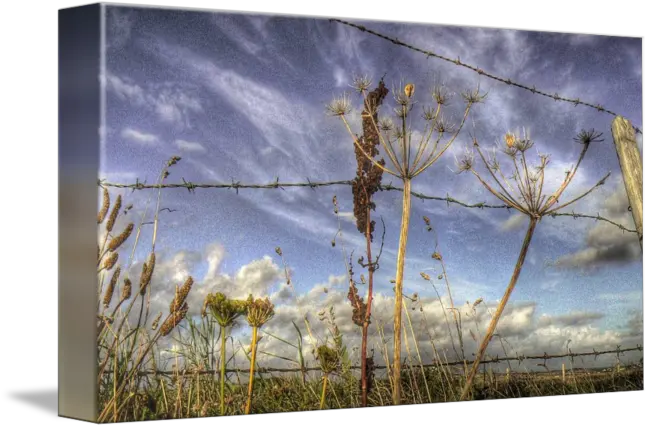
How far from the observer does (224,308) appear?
19.0 feet

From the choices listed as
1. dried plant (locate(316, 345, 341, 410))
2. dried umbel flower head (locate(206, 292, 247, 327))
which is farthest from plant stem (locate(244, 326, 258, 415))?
dried plant (locate(316, 345, 341, 410))

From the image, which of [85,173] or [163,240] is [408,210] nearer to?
[163,240]

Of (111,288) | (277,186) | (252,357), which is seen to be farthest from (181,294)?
(277,186)

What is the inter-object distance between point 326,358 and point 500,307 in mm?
1466

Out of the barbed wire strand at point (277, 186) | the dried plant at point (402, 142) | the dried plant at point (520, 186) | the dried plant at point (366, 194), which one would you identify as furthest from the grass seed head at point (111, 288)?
the dried plant at point (520, 186)

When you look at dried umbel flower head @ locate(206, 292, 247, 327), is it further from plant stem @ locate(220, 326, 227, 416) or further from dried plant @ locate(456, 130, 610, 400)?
dried plant @ locate(456, 130, 610, 400)

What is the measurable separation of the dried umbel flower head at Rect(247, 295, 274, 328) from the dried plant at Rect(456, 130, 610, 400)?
173 cm

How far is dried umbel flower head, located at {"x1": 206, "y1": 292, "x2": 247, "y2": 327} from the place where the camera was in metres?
5.79

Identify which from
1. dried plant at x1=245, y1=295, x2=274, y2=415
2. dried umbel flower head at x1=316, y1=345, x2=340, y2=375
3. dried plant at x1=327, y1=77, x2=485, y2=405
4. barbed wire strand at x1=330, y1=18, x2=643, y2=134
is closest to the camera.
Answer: dried plant at x1=245, y1=295, x2=274, y2=415

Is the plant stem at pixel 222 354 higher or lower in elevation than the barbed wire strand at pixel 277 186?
lower

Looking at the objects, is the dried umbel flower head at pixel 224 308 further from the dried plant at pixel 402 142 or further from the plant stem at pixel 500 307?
the plant stem at pixel 500 307

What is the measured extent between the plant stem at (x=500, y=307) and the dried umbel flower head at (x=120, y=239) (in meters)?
2.70

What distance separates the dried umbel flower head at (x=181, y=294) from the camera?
5.79 metres
